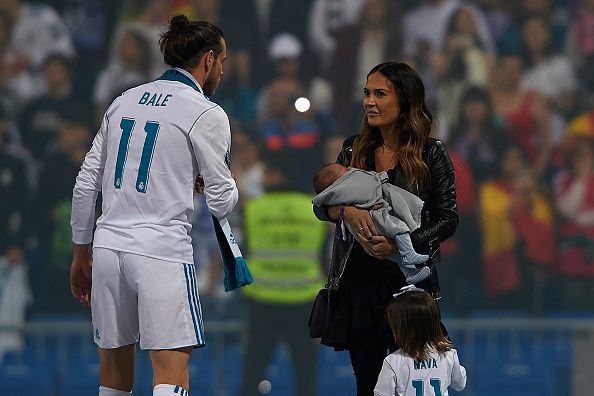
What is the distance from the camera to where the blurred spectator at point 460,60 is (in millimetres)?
7078

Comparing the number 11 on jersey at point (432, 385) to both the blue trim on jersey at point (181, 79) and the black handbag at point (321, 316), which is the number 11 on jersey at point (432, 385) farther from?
the blue trim on jersey at point (181, 79)

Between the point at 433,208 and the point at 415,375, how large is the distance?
1.62ft

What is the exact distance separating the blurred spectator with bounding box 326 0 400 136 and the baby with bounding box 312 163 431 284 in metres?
3.51

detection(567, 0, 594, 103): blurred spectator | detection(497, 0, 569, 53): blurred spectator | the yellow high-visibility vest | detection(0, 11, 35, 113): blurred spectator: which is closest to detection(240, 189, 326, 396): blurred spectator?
the yellow high-visibility vest

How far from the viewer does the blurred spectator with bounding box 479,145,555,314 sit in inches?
276

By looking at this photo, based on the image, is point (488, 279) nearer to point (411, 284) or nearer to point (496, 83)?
point (496, 83)

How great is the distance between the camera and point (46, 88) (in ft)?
22.6

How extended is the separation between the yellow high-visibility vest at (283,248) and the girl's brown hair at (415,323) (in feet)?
10.8

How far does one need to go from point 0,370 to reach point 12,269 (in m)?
0.58

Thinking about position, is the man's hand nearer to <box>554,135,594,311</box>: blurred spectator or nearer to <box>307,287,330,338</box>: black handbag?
<box>307,287,330,338</box>: black handbag

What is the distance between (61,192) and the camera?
686cm

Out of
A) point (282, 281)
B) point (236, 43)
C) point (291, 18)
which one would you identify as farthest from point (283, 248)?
point (291, 18)

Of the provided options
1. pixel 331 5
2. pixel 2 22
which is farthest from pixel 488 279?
pixel 2 22

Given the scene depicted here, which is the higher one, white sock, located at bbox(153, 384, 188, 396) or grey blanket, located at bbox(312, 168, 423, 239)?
grey blanket, located at bbox(312, 168, 423, 239)
